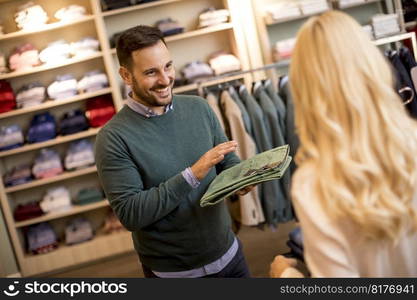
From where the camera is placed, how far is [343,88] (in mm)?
1100

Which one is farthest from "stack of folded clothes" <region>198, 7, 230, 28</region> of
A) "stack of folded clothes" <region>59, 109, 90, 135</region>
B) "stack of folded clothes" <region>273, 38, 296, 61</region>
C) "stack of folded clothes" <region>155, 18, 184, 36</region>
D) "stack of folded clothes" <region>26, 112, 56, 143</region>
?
"stack of folded clothes" <region>26, 112, 56, 143</region>

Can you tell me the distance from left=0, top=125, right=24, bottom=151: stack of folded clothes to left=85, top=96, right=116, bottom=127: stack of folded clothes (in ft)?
1.96

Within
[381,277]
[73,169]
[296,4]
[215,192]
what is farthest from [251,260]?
[381,277]

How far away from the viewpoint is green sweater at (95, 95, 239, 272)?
1.89 metres

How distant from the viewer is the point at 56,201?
4980 mm

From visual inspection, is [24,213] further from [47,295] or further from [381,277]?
[381,277]

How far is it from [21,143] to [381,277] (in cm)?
422

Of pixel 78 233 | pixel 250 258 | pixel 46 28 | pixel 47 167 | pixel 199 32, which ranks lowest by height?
pixel 250 258

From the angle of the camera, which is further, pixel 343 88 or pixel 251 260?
pixel 251 260

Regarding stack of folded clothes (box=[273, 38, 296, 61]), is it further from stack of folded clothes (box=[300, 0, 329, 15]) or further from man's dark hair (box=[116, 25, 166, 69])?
man's dark hair (box=[116, 25, 166, 69])

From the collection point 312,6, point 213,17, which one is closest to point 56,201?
point 213,17

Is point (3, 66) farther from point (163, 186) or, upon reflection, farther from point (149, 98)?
point (163, 186)

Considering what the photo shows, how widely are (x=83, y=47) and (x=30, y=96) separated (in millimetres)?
607

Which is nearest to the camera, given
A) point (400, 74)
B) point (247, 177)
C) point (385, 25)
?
point (247, 177)
